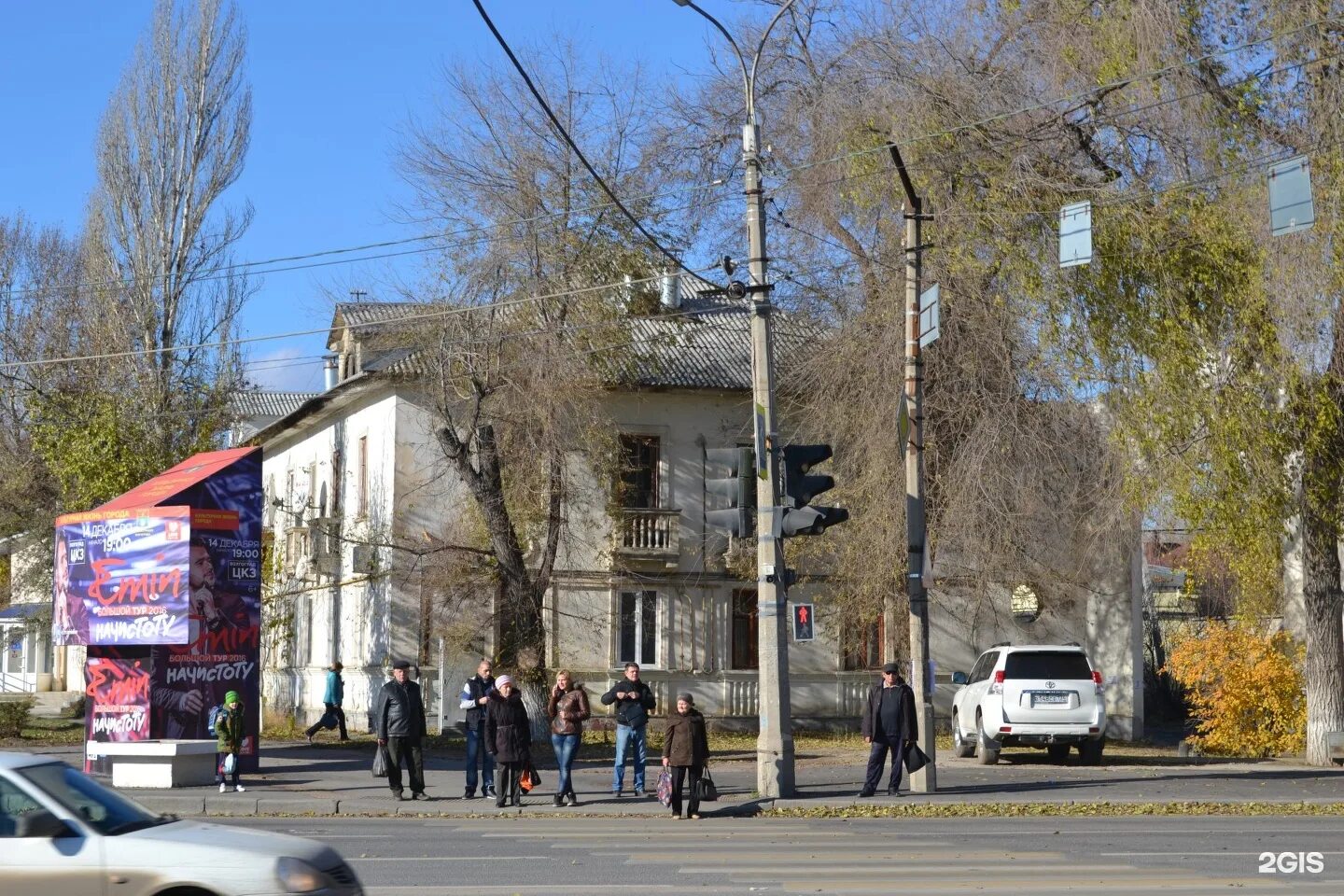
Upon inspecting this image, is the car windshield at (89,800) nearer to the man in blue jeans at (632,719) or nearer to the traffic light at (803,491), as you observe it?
the traffic light at (803,491)

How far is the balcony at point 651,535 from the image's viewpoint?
37.5 meters

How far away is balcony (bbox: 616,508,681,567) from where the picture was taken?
37.5 metres

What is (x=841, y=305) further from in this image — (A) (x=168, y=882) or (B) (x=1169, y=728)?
(A) (x=168, y=882)

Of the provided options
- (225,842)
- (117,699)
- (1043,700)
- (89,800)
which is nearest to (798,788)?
(1043,700)

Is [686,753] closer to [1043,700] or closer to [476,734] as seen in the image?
[476,734]

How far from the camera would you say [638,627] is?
38.3m

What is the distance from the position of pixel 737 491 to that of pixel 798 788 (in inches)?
199

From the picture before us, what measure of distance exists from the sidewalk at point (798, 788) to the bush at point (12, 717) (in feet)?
14.6

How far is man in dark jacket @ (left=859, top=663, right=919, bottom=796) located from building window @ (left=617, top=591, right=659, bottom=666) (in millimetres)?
18238

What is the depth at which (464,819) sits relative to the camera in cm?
1861

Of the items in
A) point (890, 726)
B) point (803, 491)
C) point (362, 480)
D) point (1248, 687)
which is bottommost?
point (890, 726)

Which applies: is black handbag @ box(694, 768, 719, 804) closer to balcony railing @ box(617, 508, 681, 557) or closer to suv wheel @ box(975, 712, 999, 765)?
suv wheel @ box(975, 712, 999, 765)

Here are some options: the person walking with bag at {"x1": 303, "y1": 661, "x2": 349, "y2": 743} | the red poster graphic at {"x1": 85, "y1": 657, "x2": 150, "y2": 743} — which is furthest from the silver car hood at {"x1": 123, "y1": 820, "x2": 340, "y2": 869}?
the person walking with bag at {"x1": 303, "y1": 661, "x2": 349, "y2": 743}

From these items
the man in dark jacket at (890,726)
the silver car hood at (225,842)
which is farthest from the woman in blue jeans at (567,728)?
the silver car hood at (225,842)
